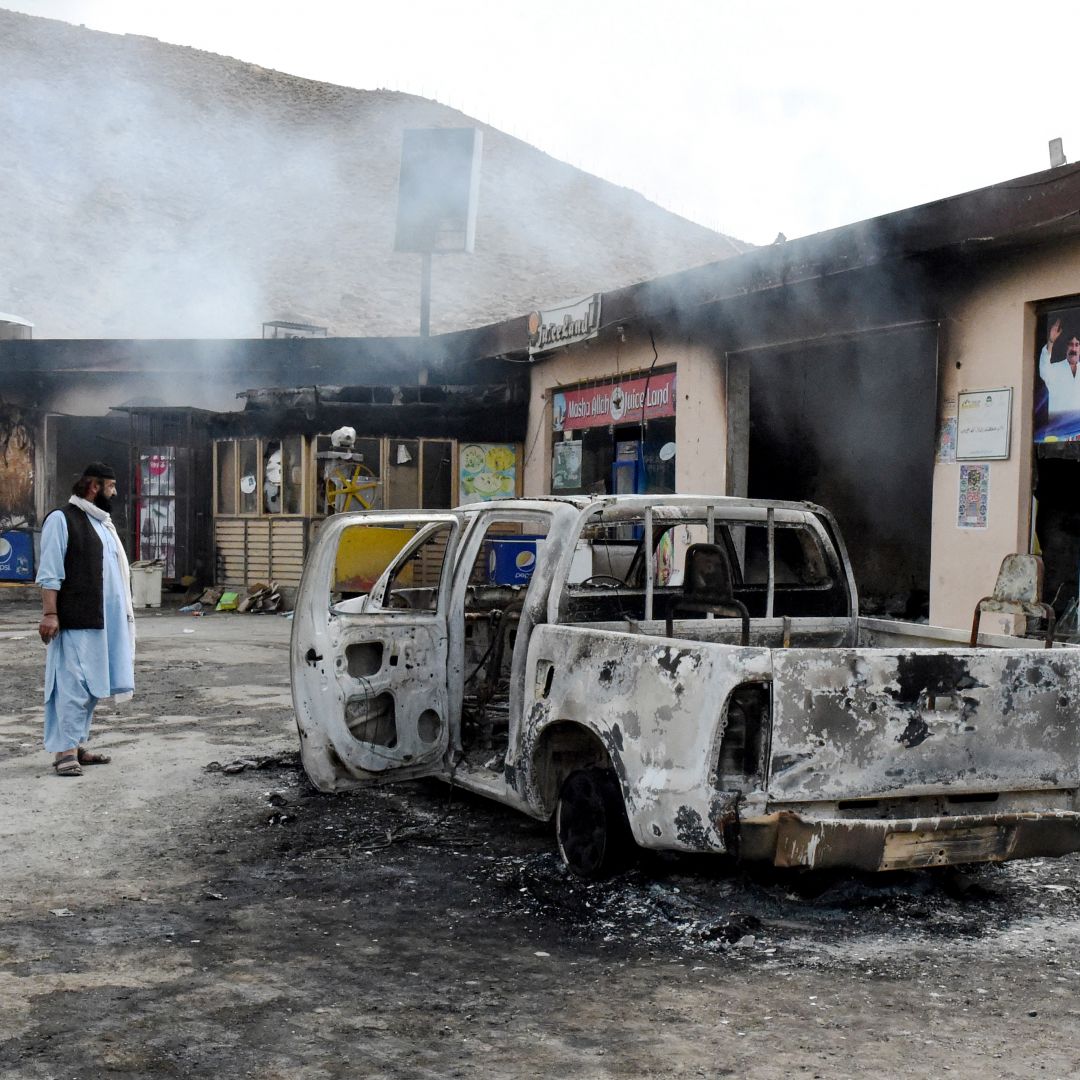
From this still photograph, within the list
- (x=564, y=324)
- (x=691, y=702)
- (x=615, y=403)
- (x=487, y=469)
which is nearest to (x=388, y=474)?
(x=487, y=469)

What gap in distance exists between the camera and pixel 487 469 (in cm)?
1747

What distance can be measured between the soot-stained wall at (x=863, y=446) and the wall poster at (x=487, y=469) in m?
4.00

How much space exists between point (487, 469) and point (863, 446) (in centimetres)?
523

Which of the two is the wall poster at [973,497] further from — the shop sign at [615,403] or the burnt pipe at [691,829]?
the burnt pipe at [691,829]

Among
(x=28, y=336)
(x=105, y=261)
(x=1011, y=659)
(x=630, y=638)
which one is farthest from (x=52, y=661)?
(x=105, y=261)

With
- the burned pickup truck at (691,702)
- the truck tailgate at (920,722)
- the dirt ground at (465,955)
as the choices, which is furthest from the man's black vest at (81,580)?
the truck tailgate at (920,722)

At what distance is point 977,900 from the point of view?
4.56m

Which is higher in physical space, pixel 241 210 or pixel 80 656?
pixel 241 210

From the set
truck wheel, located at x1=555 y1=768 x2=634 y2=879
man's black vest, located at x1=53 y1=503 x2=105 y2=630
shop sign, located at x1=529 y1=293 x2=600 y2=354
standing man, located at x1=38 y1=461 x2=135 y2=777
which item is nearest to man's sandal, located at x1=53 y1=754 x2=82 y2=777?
standing man, located at x1=38 y1=461 x2=135 y2=777

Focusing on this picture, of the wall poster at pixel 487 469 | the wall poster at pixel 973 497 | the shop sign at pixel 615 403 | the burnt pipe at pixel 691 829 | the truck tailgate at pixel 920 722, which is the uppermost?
the shop sign at pixel 615 403

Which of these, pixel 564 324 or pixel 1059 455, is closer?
pixel 1059 455

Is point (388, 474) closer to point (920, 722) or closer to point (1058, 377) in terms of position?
point (1058, 377)

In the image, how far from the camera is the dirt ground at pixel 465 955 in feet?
10.4

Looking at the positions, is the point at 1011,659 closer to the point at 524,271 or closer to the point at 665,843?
the point at 665,843
